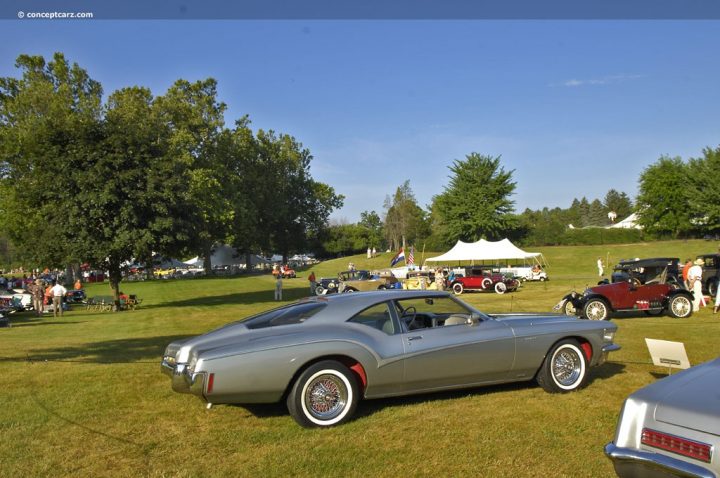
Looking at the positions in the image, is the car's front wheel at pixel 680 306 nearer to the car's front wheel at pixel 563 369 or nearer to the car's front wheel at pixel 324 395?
the car's front wheel at pixel 563 369

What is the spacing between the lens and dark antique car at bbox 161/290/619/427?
5621 millimetres

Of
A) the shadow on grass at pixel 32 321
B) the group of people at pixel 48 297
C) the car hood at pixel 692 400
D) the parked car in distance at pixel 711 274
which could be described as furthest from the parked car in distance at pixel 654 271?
the group of people at pixel 48 297

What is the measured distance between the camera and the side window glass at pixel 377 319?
6289 millimetres

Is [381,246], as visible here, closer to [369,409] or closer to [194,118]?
[194,118]

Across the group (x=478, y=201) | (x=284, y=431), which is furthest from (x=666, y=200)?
(x=284, y=431)

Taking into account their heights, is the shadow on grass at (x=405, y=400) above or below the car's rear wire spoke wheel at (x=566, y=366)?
below

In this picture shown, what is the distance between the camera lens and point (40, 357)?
1082 centimetres

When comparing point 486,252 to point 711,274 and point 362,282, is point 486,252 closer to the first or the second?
point 362,282

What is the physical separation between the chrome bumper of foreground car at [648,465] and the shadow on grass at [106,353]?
8143 mm

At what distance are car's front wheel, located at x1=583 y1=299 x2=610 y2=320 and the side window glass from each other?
11.3m

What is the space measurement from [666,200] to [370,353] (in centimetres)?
7236

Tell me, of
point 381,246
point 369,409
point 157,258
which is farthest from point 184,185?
point 381,246

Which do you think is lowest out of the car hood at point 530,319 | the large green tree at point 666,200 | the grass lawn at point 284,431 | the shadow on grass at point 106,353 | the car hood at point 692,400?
the grass lawn at point 284,431

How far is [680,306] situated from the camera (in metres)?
16.0
